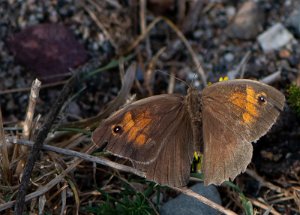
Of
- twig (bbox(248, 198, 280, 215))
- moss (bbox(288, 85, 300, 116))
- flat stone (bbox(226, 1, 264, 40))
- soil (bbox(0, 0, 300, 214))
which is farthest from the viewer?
A: flat stone (bbox(226, 1, 264, 40))

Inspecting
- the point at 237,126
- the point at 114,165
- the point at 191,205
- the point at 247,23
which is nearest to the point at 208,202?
the point at 191,205

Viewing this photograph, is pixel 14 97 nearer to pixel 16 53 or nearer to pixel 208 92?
pixel 16 53

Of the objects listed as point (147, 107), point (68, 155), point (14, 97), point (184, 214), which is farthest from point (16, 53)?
point (184, 214)

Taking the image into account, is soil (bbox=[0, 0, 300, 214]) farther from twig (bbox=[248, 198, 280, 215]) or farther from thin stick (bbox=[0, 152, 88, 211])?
thin stick (bbox=[0, 152, 88, 211])

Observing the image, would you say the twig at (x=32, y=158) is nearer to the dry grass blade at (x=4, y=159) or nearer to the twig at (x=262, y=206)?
the dry grass blade at (x=4, y=159)

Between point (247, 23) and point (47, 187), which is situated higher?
point (247, 23)

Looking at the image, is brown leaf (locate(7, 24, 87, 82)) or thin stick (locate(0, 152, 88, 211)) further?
brown leaf (locate(7, 24, 87, 82))

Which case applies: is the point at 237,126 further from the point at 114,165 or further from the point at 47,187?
the point at 47,187

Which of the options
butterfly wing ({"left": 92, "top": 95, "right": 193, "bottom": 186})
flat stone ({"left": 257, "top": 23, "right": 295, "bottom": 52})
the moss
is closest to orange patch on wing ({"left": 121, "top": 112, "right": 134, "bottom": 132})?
butterfly wing ({"left": 92, "top": 95, "right": 193, "bottom": 186})
